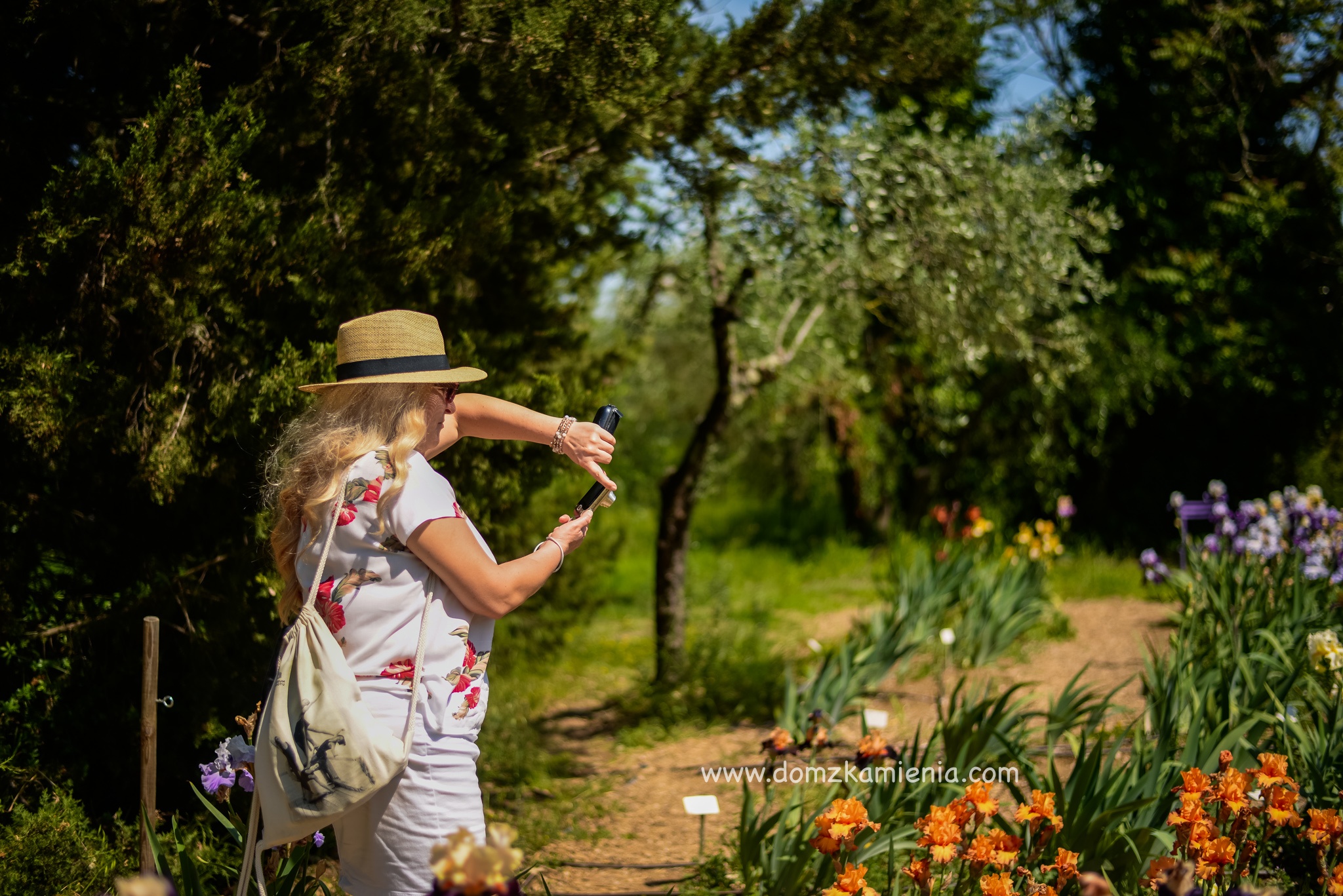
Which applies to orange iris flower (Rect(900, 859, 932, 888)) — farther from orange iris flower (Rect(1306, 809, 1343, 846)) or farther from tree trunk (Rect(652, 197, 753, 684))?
tree trunk (Rect(652, 197, 753, 684))

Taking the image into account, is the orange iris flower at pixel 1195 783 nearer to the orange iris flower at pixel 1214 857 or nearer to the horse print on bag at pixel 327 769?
the orange iris flower at pixel 1214 857

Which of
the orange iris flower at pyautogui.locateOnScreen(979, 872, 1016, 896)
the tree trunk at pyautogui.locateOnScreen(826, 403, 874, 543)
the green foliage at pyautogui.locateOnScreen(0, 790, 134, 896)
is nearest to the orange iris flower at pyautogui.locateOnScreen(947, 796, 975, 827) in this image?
the orange iris flower at pyautogui.locateOnScreen(979, 872, 1016, 896)

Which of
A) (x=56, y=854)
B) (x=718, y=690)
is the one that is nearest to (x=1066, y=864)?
(x=56, y=854)

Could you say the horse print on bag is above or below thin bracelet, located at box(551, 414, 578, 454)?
below

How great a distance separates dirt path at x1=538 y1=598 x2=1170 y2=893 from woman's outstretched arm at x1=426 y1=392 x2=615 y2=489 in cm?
164

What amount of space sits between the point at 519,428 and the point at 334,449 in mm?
470

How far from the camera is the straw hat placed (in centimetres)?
166

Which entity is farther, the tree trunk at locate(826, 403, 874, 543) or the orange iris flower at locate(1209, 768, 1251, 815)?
the tree trunk at locate(826, 403, 874, 543)

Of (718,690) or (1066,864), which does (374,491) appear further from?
(718,690)

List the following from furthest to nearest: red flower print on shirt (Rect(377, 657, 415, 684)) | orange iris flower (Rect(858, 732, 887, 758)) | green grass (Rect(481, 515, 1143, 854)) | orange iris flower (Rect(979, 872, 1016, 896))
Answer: green grass (Rect(481, 515, 1143, 854)) → orange iris flower (Rect(858, 732, 887, 758)) → orange iris flower (Rect(979, 872, 1016, 896)) → red flower print on shirt (Rect(377, 657, 415, 684))

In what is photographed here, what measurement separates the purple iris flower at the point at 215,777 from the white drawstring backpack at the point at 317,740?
53cm

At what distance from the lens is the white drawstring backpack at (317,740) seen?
146cm

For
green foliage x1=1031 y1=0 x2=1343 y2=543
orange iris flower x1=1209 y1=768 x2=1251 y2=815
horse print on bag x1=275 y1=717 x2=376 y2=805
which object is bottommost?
orange iris flower x1=1209 y1=768 x2=1251 y2=815

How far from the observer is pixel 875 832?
2.38 meters
